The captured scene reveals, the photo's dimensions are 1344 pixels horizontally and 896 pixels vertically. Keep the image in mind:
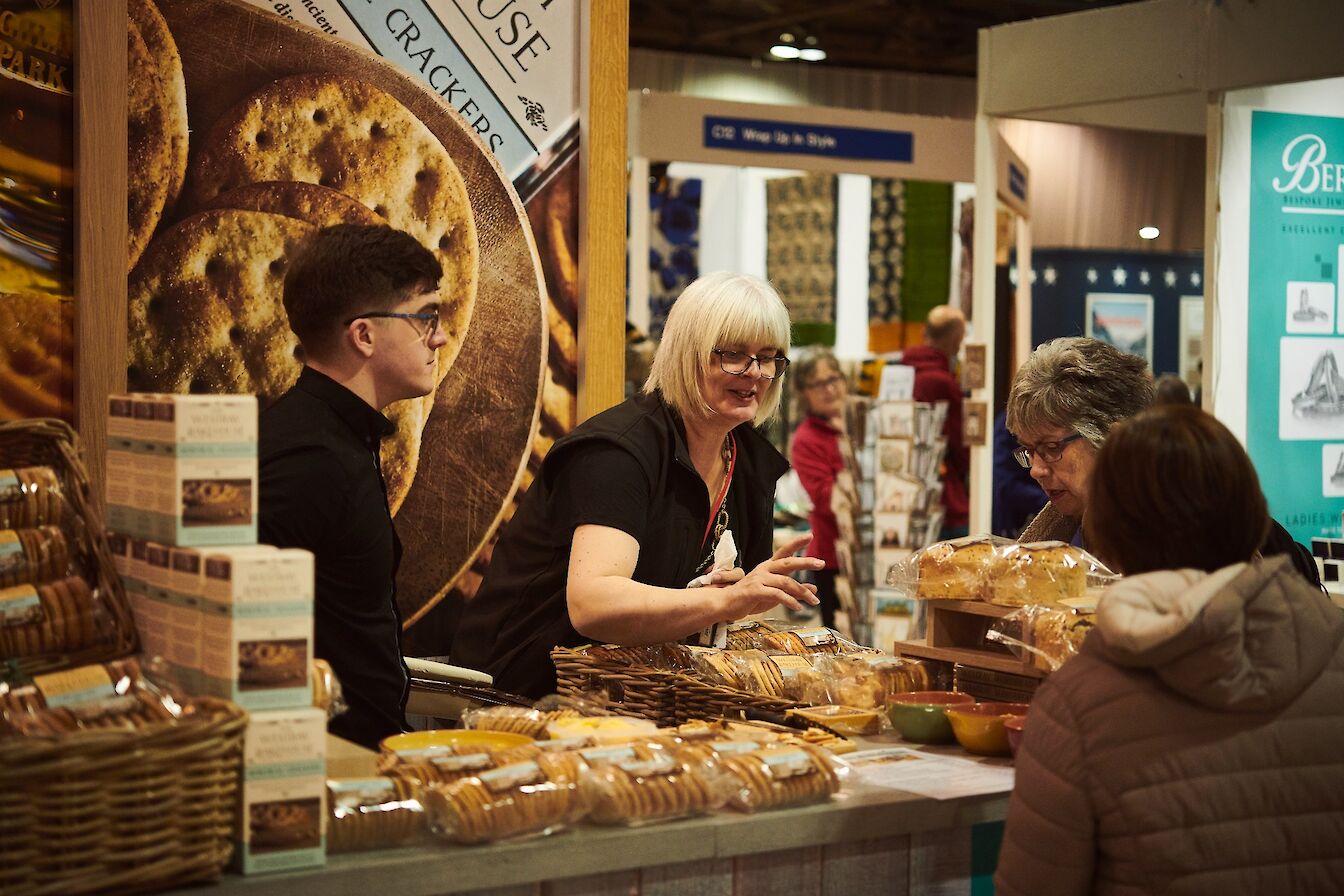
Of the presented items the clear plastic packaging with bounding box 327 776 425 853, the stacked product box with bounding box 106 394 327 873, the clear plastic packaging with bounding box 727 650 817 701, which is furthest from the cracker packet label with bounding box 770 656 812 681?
the stacked product box with bounding box 106 394 327 873

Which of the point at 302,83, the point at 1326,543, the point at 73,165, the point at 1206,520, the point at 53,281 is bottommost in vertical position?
the point at 1326,543

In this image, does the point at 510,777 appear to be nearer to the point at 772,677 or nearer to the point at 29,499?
the point at 29,499

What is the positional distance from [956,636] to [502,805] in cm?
116

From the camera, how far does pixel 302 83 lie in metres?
3.52

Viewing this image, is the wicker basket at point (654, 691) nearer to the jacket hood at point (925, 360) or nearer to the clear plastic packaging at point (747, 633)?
the clear plastic packaging at point (747, 633)

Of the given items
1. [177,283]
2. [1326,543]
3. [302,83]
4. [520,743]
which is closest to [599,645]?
[520,743]

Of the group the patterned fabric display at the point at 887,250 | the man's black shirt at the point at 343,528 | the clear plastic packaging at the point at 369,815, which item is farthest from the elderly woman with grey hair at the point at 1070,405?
the patterned fabric display at the point at 887,250

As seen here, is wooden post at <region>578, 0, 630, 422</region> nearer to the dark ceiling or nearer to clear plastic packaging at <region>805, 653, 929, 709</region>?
clear plastic packaging at <region>805, 653, 929, 709</region>

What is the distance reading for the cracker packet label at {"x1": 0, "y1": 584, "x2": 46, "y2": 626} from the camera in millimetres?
1808

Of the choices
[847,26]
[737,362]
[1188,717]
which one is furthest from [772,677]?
[847,26]

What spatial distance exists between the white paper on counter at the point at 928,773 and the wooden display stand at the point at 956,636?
10.9 inches

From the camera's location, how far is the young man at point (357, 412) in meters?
2.55

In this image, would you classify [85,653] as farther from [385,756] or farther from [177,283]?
[177,283]

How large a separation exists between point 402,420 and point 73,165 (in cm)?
97
